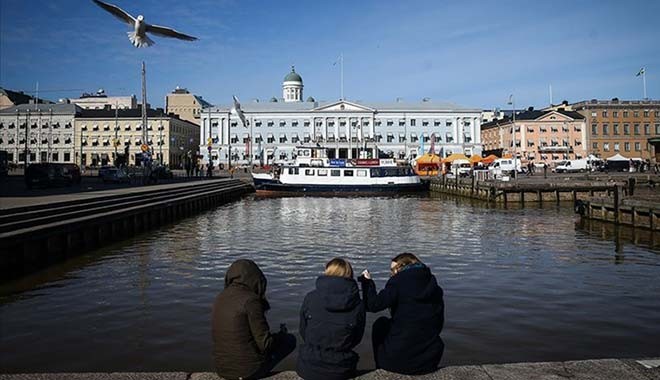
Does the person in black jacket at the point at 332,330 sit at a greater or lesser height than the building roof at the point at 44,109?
lesser

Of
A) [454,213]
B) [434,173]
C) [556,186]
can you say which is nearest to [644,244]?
[454,213]

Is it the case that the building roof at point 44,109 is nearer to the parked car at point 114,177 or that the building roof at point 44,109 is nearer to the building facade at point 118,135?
the building facade at point 118,135

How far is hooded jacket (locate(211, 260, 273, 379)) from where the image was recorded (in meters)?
6.00

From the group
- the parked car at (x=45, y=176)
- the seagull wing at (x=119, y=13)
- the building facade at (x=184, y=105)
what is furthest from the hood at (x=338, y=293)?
the building facade at (x=184, y=105)

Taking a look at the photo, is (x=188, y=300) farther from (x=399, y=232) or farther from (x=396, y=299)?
(x=399, y=232)

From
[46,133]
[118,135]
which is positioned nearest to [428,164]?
[118,135]

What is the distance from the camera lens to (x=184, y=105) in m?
165

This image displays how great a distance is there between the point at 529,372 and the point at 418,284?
1.55 m

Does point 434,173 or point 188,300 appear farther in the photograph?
point 434,173

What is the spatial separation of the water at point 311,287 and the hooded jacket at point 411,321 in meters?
2.70

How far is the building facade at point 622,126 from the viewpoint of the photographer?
118 m

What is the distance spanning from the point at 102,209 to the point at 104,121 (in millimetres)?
107640

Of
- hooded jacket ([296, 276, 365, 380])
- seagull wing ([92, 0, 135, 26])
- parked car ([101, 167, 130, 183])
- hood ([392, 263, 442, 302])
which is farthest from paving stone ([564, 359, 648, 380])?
parked car ([101, 167, 130, 183])

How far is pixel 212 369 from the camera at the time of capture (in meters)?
8.48
